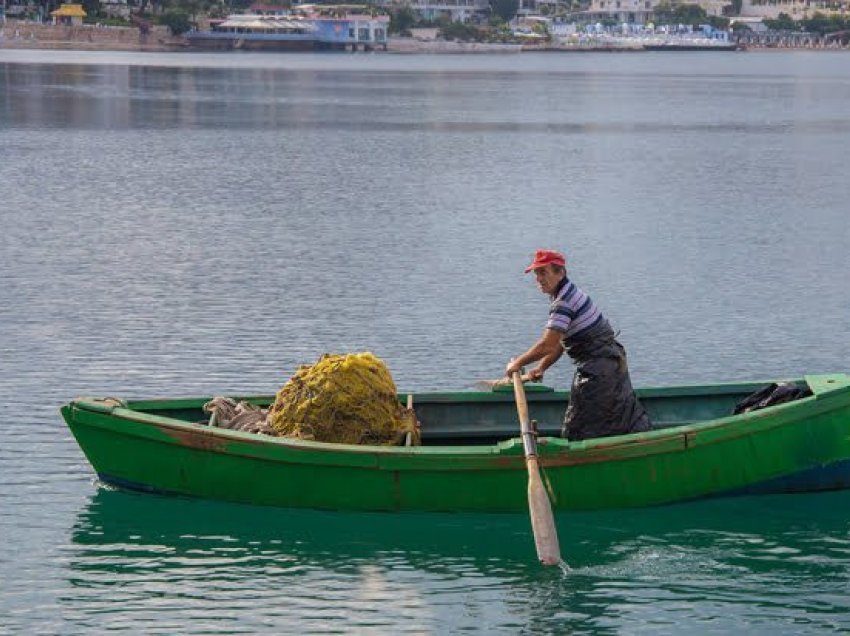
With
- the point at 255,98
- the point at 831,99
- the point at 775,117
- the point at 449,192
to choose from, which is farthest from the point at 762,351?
the point at 831,99

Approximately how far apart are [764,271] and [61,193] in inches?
829

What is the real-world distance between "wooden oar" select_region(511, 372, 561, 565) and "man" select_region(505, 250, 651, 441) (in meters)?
0.77

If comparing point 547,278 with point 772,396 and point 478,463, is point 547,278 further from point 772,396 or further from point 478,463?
point 772,396

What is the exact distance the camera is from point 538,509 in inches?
611

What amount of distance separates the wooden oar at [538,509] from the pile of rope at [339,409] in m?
1.31

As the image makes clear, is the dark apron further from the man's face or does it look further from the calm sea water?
the calm sea water

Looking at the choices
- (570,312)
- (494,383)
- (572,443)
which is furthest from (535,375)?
(572,443)

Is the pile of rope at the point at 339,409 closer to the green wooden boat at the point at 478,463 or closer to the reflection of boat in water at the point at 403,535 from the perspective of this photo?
the green wooden boat at the point at 478,463

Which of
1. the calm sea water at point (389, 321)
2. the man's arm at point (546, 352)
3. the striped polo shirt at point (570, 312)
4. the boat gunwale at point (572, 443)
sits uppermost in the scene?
the striped polo shirt at point (570, 312)

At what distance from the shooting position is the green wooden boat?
16219mm

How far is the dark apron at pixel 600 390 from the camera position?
16.6 meters

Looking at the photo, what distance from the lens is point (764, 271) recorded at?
34.2 m

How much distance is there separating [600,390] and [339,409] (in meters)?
2.36

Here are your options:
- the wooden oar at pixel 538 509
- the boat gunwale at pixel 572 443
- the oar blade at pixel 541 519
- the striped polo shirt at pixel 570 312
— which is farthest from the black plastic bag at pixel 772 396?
the oar blade at pixel 541 519
